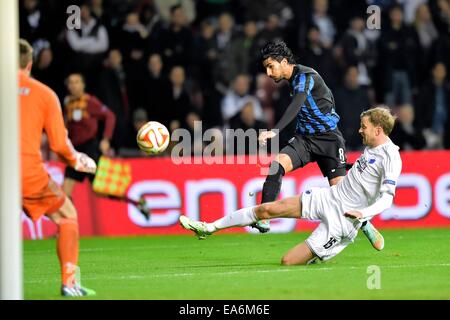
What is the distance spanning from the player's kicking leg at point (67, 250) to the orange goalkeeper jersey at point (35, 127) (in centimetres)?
30

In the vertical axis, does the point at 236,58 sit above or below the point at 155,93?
above

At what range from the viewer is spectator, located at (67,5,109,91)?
686 inches

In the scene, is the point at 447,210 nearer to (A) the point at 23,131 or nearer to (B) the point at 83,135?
(B) the point at 83,135

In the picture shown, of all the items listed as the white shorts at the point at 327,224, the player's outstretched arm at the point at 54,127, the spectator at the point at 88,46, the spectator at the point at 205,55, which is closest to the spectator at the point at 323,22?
the spectator at the point at 205,55

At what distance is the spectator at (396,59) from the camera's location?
1864cm

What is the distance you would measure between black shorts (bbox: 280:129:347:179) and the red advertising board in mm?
3490

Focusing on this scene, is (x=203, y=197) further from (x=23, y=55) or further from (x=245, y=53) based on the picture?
(x=23, y=55)

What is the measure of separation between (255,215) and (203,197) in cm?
492

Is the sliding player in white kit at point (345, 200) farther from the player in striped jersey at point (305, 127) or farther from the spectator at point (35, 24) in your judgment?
the spectator at point (35, 24)

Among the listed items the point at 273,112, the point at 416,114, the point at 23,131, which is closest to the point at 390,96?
the point at 416,114

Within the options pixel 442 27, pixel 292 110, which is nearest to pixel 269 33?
pixel 442 27

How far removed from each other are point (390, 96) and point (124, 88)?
181 inches

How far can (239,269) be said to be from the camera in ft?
35.6

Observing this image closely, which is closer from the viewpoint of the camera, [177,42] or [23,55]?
[23,55]
